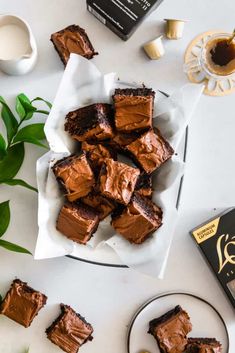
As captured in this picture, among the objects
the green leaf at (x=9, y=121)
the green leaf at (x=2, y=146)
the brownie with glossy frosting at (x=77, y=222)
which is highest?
the green leaf at (x=9, y=121)

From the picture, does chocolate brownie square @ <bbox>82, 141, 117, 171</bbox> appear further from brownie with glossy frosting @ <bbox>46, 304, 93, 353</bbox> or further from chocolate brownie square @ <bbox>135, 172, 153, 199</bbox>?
brownie with glossy frosting @ <bbox>46, 304, 93, 353</bbox>

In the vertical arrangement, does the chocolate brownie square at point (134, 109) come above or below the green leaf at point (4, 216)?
above

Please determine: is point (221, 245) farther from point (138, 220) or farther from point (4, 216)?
point (4, 216)

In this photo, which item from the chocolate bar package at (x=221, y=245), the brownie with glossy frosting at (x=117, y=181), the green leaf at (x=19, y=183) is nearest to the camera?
the brownie with glossy frosting at (x=117, y=181)

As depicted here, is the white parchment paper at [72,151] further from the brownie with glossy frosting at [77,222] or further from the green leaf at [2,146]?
the green leaf at [2,146]

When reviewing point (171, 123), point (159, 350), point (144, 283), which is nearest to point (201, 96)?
point (171, 123)

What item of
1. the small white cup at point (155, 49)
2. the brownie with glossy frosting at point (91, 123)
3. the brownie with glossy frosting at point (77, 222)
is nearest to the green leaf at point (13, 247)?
the brownie with glossy frosting at point (77, 222)

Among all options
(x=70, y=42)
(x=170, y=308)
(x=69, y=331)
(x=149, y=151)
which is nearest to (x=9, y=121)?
(x=70, y=42)

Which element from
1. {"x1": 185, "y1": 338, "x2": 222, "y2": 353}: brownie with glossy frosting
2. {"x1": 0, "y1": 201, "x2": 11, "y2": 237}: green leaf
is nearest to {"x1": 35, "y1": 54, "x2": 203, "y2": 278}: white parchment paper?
{"x1": 0, "y1": 201, "x2": 11, "y2": 237}: green leaf
